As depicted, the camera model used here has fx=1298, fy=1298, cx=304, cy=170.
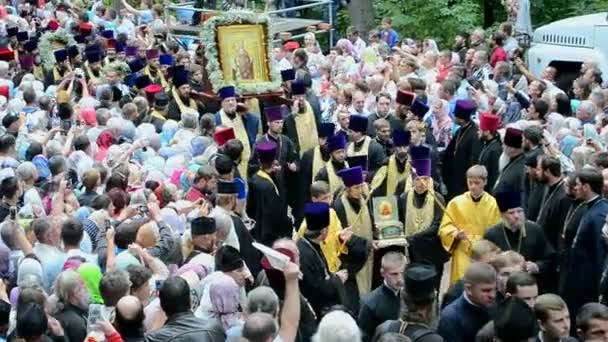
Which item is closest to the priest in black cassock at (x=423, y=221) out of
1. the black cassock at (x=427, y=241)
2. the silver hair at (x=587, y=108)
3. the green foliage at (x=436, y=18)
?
the black cassock at (x=427, y=241)

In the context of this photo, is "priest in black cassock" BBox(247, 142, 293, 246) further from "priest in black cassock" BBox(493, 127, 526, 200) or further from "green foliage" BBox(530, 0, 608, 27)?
"green foliage" BBox(530, 0, 608, 27)

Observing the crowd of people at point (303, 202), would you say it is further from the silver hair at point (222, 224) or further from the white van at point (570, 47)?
the white van at point (570, 47)

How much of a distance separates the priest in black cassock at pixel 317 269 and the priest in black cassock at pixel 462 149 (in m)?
A: 4.33

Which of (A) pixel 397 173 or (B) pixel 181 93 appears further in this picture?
(B) pixel 181 93

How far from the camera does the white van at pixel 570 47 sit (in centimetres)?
1869

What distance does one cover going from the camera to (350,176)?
38.3 ft

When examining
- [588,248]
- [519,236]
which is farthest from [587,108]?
[519,236]

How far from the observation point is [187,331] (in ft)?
26.0

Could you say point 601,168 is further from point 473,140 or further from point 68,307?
point 68,307

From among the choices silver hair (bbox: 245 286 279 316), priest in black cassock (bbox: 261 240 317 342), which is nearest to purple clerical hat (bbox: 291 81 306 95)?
priest in black cassock (bbox: 261 240 317 342)

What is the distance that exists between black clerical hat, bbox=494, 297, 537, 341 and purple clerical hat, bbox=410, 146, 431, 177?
4.62 metres

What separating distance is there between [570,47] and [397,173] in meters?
7.20

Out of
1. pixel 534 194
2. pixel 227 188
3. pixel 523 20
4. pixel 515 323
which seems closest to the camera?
pixel 515 323

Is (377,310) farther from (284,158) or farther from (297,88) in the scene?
(297,88)
